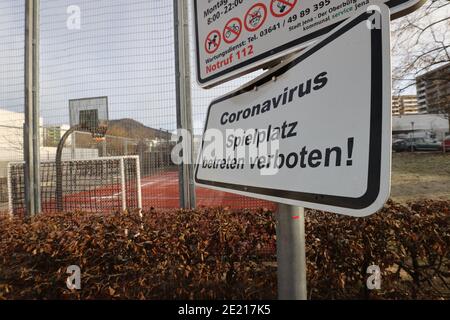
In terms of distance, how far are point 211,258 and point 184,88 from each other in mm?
1935

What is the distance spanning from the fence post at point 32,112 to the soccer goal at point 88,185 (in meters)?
0.26

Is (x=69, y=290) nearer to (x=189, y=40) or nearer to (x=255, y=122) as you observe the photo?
(x=255, y=122)

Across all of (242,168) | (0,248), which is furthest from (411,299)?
(0,248)

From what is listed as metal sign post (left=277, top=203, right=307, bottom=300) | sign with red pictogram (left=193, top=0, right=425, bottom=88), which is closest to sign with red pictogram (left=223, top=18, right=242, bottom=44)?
sign with red pictogram (left=193, top=0, right=425, bottom=88)

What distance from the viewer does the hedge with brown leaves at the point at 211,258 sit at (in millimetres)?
2225

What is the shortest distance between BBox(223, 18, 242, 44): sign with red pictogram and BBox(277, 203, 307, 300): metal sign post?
72 cm

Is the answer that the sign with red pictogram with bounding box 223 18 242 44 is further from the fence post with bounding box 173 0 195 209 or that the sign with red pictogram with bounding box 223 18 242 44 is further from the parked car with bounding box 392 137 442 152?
the parked car with bounding box 392 137 442 152

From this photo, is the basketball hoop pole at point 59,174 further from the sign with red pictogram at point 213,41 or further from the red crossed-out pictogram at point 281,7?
the red crossed-out pictogram at point 281,7

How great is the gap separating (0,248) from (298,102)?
2879 millimetres

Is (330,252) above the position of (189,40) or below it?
below

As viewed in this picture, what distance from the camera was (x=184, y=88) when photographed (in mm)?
3170

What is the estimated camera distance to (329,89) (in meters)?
0.74

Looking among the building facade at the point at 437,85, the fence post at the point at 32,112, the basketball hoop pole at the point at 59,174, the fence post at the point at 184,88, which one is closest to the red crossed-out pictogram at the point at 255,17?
the fence post at the point at 184,88

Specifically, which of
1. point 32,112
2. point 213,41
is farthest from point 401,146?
point 213,41
